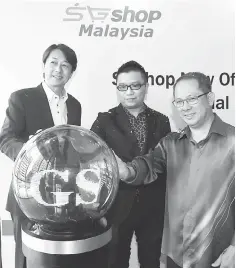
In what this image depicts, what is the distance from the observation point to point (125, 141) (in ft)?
4.50

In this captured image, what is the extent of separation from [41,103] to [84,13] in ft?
1.18

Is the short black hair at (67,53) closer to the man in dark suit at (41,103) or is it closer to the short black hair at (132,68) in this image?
the man in dark suit at (41,103)

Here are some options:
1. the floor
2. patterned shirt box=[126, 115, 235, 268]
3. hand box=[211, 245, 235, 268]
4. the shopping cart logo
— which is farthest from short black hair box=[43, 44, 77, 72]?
Result: hand box=[211, 245, 235, 268]

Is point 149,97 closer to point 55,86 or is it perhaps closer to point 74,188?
Answer: point 55,86

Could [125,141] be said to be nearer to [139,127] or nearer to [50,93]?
[139,127]

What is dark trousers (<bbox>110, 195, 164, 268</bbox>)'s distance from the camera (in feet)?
4.52

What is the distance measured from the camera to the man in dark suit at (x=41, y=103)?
133 cm

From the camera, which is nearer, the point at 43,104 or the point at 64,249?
the point at 64,249

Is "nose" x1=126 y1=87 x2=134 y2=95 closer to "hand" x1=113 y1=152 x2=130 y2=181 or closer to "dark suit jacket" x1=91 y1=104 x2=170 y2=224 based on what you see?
"dark suit jacket" x1=91 y1=104 x2=170 y2=224

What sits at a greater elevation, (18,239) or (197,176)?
(197,176)

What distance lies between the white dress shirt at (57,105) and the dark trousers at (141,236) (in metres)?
0.41

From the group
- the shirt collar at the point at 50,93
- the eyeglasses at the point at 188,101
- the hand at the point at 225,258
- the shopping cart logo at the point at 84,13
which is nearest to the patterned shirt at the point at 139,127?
the eyeglasses at the point at 188,101

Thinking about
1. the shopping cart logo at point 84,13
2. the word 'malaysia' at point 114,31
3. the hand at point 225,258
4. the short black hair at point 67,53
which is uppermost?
the shopping cart logo at point 84,13

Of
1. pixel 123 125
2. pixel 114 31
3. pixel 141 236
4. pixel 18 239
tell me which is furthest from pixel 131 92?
pixel 18 239
